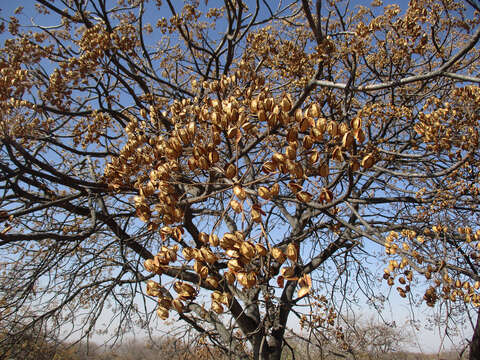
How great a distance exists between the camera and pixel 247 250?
1.12m

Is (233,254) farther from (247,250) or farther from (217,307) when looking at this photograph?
(217,307)

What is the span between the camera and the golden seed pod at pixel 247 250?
3.66ft

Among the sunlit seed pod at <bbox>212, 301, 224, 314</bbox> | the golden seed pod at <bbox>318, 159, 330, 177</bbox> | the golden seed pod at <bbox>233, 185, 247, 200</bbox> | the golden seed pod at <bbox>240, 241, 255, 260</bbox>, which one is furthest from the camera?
the golden seed pod at <bbox>318, 159, 330, 177</bbox>

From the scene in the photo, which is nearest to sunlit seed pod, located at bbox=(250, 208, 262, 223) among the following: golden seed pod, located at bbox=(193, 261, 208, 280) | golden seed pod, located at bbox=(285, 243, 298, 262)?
golden seed pod, located at bbox=(285, 243, 298, 262)

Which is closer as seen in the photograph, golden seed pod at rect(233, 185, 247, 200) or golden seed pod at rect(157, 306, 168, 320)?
golden seed pod at rect(233, 185, 247, 200)

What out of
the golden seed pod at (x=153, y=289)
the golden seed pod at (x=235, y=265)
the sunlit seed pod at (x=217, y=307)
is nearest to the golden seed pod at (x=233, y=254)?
the golden seed pod at (x=235, y=265)

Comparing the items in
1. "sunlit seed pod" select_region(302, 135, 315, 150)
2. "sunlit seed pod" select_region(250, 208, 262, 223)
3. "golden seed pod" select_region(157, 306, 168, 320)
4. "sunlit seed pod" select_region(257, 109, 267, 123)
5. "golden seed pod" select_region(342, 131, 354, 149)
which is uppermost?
"sunlit seed pod" select_region(257, 109, 267, 123)

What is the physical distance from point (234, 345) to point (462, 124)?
378 centimetres

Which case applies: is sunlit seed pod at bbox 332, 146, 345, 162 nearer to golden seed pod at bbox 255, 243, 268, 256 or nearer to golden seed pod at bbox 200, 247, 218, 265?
golden seed pod at bbox 255, 243, 268, 256

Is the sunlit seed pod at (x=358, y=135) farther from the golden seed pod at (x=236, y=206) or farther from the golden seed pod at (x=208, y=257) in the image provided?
the golden seed pod at (x=208, y=257)

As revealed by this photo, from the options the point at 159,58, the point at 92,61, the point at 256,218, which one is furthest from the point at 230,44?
the point at 256,218

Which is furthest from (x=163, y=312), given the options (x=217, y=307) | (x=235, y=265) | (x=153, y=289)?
(x=235, y=265)

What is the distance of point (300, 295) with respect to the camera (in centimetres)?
108

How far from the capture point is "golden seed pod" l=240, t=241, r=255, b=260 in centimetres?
111
